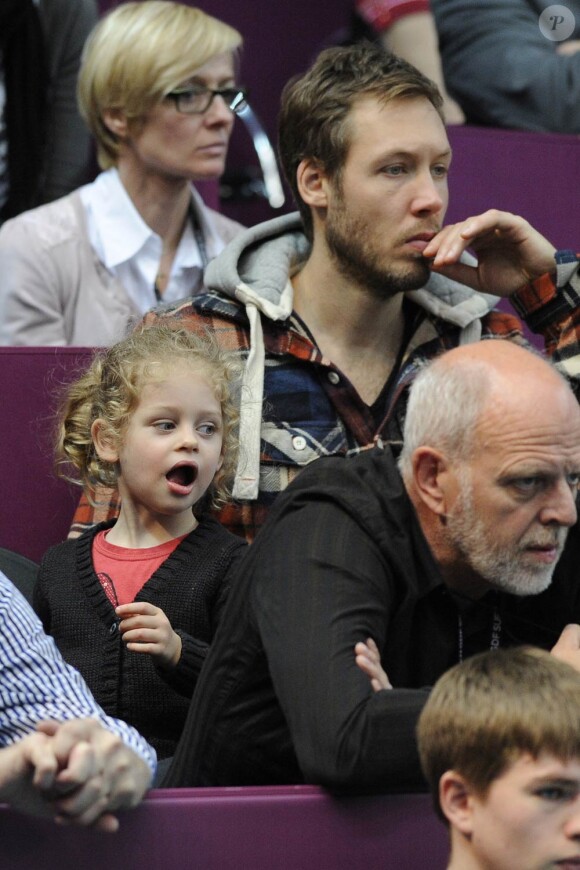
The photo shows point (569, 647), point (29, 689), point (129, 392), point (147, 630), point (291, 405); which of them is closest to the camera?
point (29, 689)

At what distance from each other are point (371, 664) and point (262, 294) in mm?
1279

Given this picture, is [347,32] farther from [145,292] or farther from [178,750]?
[178,750]

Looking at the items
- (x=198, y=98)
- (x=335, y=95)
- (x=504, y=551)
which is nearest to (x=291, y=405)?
(x=335, y=95)

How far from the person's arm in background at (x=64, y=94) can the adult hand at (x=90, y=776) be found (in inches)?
108

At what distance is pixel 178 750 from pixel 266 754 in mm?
136

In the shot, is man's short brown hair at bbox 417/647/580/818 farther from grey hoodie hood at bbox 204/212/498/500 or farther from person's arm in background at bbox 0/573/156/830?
grey hoodie hood at bbox 204/212/498/500

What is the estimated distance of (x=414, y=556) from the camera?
1977 millimetres

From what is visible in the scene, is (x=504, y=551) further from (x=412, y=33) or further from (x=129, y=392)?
(x=412, y=33)

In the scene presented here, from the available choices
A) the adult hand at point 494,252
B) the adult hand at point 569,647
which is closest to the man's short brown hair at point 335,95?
the adult hand at point 494,252

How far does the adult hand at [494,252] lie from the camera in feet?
9.30

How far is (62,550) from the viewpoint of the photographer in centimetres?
256

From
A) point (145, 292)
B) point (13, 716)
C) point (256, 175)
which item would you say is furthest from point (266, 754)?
point (256, 175)

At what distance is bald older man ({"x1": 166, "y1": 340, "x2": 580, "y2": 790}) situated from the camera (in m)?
1.87

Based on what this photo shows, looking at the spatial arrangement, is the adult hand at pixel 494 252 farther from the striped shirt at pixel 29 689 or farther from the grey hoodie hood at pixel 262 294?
the striped shirt at pixel 29 689
